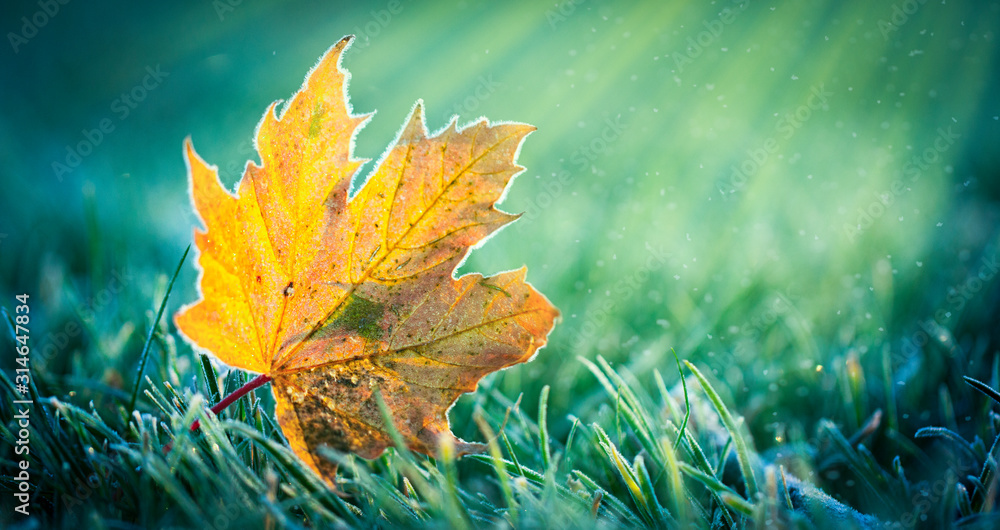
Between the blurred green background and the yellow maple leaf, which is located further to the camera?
the blurred green background

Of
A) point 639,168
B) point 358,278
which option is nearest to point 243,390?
point 358,278

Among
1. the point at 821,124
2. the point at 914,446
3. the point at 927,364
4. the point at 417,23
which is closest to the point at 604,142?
the point at 821,124

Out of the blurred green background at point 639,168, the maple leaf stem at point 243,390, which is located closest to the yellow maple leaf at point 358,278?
the maple leaf stem at point 243,390

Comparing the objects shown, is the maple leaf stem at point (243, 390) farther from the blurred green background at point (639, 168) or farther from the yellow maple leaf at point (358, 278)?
the blurred green background at point (639, 168)

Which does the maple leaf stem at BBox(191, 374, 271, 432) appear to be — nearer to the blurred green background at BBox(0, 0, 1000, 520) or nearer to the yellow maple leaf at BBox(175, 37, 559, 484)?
the yellow maple leaf at BBox(175, 37, 559, 484)

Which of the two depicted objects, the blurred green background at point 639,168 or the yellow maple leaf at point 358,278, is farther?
the blurred green background at point 639,168

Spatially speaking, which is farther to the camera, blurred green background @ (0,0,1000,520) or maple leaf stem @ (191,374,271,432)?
blurred green background @ (0,0,1000,520)

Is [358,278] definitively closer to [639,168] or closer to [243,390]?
[243,390]

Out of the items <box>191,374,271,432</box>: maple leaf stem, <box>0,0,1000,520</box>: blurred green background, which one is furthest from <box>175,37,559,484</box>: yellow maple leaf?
<box>0,0,1000,520</box>: blurred green background
